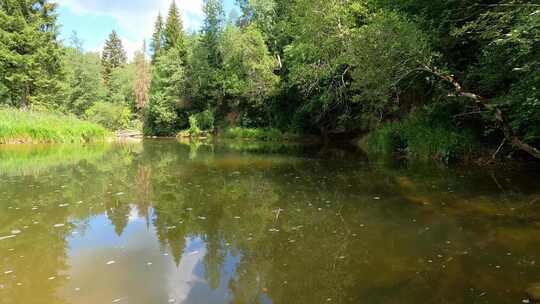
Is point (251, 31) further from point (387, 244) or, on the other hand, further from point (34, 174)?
point (387, 244)

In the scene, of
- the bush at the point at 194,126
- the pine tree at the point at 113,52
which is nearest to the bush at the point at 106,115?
the bush at the point at 194,126

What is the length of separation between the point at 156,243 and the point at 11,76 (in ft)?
95.8

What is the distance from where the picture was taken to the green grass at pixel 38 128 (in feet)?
68.1

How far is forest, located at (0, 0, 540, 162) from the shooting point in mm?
9500

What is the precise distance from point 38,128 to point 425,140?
21318mm

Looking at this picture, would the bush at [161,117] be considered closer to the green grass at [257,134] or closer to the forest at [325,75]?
the forest at [325,75]

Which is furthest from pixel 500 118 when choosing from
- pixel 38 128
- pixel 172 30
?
pixel 172 30

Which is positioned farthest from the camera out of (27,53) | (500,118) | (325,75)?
(27,53)

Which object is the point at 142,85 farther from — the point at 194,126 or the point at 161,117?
the point at 194,126

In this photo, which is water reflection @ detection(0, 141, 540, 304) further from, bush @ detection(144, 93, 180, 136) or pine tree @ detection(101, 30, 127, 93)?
pine tree @ detection(101, 30, 127, 93)

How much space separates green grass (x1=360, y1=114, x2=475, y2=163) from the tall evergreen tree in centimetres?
2647

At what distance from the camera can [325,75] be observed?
65.1 ft

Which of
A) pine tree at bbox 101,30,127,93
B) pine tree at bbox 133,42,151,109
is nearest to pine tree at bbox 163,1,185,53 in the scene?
pine tree at bbox 133,42,151,109

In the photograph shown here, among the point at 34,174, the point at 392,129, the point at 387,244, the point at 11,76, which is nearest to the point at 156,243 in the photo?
the point at 387,244
